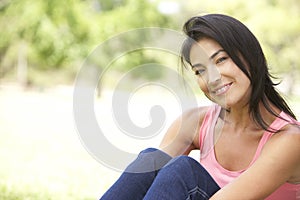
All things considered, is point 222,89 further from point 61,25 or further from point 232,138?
point 61,25

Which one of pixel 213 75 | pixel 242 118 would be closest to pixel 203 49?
pixel 213 75

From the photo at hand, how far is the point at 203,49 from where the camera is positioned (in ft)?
4.33

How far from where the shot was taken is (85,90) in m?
1.70

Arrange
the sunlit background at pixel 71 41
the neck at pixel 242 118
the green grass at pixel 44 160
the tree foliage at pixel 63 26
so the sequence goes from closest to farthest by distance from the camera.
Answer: the neck at pixel 242 118 < the green grass at pixel 44 160 < the sunlit background at pixel 71 41 < the tree foliage at pixel 63 26

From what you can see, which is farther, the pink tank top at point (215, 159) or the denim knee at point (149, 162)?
the denim knee at point (149, 162)

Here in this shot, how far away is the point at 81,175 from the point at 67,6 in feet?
32.8

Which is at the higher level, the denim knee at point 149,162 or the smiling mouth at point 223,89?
the smiling mouth at point 223,89

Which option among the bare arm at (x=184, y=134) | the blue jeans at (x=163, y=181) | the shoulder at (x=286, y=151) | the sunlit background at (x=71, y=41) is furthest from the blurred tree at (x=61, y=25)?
the shoulder at (x=286, y=151)

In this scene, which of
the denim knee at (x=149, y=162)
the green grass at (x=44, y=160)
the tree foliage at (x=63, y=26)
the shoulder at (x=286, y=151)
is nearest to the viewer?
the shoulder at (x=286, y=151)

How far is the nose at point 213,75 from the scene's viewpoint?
1303mm

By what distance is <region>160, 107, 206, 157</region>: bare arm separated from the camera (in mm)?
1548

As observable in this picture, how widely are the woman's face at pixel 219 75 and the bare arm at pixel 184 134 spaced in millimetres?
192

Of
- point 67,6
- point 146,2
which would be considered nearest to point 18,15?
point 67,6

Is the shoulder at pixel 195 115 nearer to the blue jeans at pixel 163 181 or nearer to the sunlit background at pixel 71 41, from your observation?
the blue jeans at pixel 163 181
